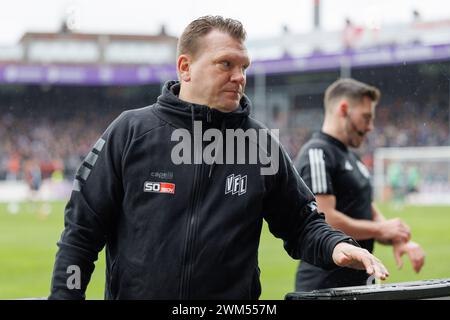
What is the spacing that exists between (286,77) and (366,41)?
4.05 m

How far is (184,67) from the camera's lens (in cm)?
225

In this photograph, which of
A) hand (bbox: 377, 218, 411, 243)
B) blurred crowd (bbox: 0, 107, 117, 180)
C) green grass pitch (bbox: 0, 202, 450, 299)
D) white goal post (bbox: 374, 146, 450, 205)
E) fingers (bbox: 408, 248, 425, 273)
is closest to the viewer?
fingers (bbox: 408, 248, 425, 273)

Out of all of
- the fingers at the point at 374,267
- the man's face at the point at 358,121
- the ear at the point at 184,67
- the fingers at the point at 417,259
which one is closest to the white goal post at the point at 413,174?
the man's face at the point at 358,121

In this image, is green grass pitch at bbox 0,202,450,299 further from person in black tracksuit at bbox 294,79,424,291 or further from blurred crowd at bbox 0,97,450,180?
blurred crowd at bbox 0,97,450,180

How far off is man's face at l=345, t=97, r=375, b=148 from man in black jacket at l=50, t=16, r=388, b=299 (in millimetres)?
1807

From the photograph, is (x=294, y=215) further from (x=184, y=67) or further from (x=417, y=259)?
(x=417, y=259)

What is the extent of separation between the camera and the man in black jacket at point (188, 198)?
2037 millimetres

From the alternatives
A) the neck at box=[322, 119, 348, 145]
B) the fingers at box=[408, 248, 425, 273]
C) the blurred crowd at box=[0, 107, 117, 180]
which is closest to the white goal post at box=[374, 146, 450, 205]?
the blurred crowd at box=[0, 107, 117, 180]

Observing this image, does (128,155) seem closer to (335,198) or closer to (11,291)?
(335,198)

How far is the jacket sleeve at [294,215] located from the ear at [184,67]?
361 mm

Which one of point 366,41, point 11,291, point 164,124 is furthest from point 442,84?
point 366,41

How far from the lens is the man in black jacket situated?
204 cm

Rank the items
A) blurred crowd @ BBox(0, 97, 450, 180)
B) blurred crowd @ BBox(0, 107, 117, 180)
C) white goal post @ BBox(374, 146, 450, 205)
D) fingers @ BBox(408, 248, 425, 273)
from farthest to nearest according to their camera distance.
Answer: blurred crowd @ BBox(0, 107, 117, 180)
white goal post @ BBox(374, 146, 450, 205)
blurred crowd @ BBox(0, 97, 450, 180)
fingers @ BBox(408, 248, 425, 273)

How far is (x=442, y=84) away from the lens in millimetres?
3393
